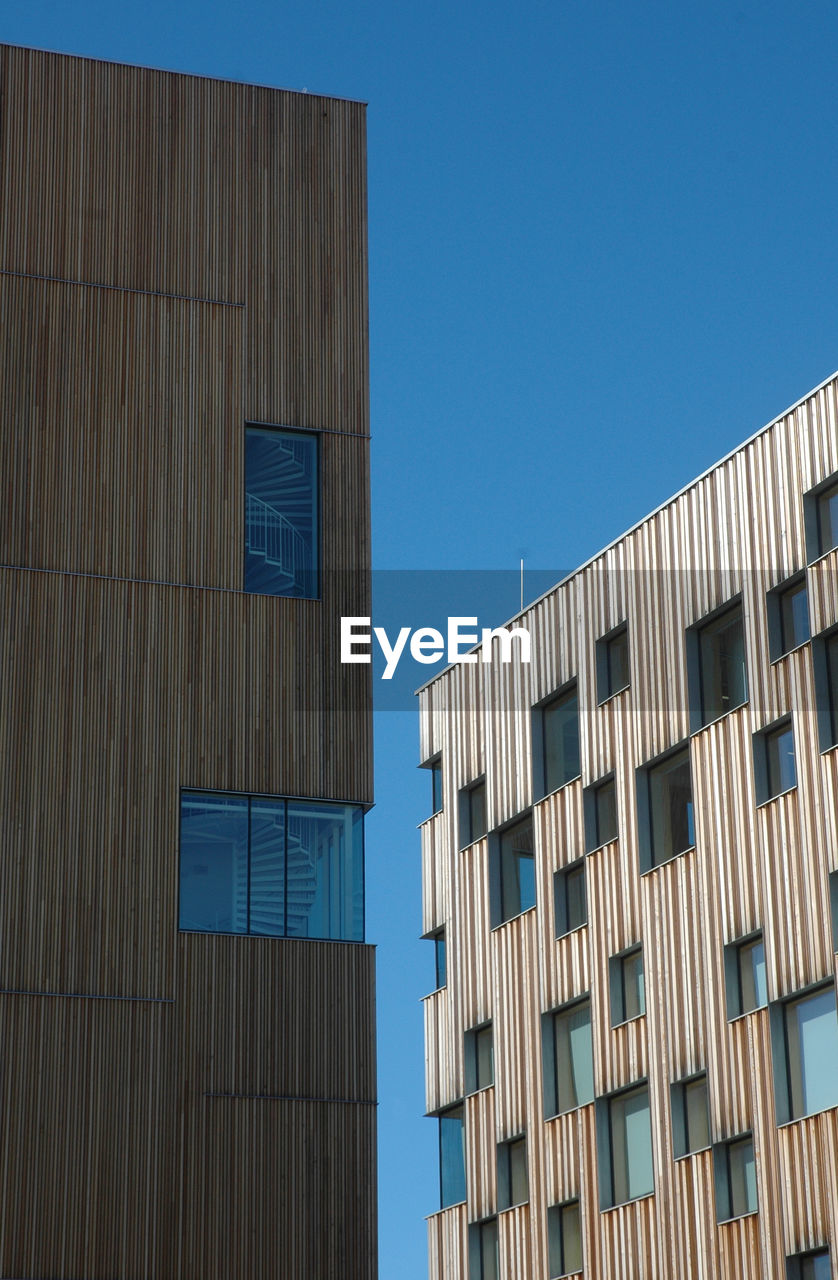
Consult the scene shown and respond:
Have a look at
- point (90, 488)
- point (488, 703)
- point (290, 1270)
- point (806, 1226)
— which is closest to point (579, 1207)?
point (806, 1226)

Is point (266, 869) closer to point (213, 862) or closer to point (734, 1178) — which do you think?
point (213, 862)

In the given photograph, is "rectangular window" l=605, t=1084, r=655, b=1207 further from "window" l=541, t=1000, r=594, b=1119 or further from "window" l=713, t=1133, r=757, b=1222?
"window" l=713, t=1133, r=757, b=1222

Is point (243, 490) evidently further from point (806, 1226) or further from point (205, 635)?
point (806, 1226)

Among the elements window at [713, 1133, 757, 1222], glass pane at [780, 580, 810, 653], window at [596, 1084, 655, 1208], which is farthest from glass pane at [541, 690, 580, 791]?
window at [713, 1133, 757, 1222]

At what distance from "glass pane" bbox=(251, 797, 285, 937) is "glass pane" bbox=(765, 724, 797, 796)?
976 centimetres

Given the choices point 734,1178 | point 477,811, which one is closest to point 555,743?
point 477,811

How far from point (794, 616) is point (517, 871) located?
9267 millimetres

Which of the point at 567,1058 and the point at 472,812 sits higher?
the point at 472,812

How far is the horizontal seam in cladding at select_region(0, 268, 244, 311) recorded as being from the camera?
23453 mm

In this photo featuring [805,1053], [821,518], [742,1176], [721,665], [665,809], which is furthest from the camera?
[665,809]

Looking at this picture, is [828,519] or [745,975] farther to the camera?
[745,975]

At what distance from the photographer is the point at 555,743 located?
36688 millimetres

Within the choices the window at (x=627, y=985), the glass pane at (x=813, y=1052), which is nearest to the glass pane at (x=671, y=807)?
the window at (x=627, y=985)

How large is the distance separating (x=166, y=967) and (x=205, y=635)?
3.56 m
